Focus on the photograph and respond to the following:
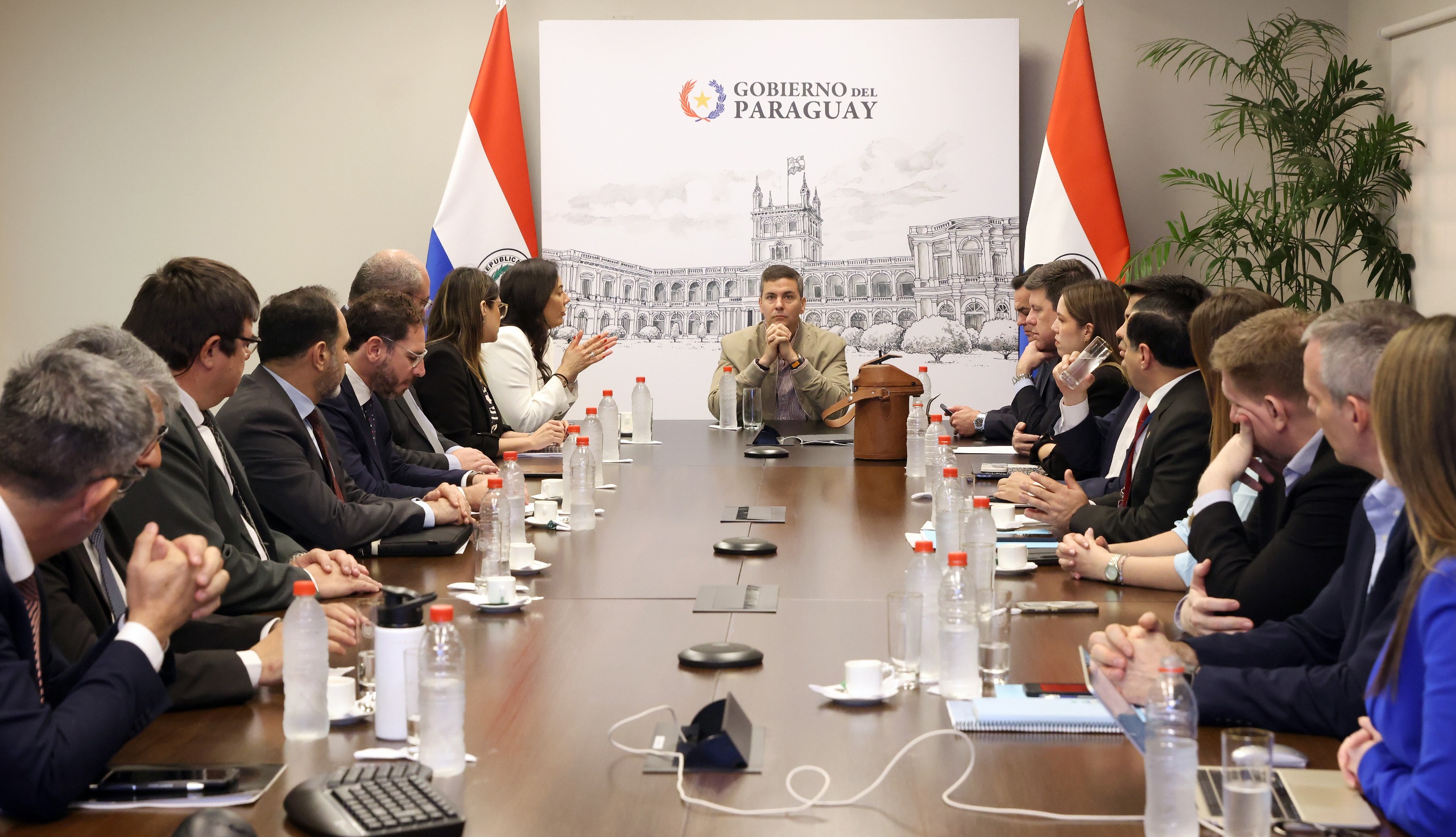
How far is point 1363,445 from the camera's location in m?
A: 1.84

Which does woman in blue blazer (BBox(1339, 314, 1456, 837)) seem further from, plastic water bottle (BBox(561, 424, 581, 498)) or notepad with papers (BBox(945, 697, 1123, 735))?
plastic water bottle (BBox(561, 424, 581, 498))

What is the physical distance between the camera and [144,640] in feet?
5.48

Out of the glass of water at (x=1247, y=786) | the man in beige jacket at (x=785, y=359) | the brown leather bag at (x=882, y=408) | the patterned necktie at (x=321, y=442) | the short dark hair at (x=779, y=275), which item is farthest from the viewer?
the short dark hair at (x=779, y=275)

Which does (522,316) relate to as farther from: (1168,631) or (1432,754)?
(1432,754)

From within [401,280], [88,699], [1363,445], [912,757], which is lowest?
[912,757]

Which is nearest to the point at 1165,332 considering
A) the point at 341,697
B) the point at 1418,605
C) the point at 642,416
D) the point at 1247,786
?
the point at 1418,605

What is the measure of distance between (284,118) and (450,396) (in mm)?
2873

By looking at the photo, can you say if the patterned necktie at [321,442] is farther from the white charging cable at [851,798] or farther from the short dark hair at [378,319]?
the white charging cable at [851,798]

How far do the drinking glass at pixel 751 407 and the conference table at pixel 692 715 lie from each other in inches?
95.7

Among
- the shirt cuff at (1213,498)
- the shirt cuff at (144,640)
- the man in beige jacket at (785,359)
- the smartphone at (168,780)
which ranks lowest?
the smartphone at (168,780)

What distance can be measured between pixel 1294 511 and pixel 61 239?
22.0ft

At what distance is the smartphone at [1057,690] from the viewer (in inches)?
71.8

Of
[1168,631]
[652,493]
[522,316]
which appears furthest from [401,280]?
[1168,631]

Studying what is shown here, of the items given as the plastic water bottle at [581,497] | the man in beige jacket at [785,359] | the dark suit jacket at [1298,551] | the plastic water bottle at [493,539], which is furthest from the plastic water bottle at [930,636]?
the man in beige jacket at [785,359]
